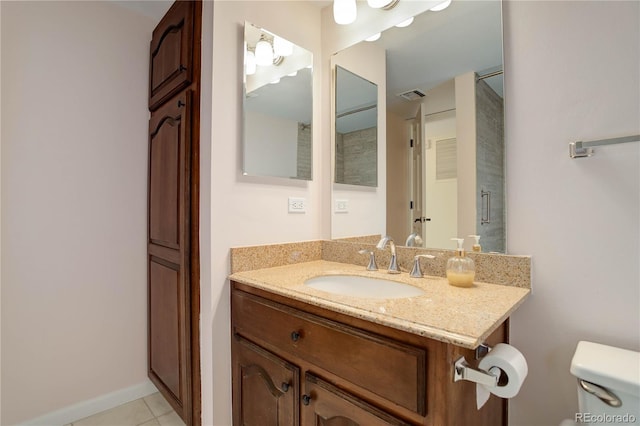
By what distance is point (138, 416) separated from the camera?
1.80m

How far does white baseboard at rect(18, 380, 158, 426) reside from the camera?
66.1 inches

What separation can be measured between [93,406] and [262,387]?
1300 millimetres

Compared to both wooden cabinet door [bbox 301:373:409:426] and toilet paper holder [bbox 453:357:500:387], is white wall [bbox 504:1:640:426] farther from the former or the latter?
wooden cabinet door [bbox 301:373:409:426]

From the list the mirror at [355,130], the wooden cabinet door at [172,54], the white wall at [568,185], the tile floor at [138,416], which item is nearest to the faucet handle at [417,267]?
the white wall at [568,185]

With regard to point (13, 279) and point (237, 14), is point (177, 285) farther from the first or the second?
point (237, 14)

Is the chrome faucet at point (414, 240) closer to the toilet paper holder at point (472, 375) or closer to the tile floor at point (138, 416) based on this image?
the toilet paper holder at point (472, 375)

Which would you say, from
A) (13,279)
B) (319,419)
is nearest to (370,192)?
(319,419)

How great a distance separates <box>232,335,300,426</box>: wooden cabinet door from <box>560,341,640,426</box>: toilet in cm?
83

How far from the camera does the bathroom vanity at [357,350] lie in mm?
752

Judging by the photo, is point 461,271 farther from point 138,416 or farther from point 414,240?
point 138,416

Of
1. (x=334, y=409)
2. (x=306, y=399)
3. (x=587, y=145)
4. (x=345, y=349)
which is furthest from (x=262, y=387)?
(x=587, y=145)

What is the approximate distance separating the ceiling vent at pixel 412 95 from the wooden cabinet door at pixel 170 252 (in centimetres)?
103

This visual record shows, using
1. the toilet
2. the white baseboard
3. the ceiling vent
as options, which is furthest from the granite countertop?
the white baseboard

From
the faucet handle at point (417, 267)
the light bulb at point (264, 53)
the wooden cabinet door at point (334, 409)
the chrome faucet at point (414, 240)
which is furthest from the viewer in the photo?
the light bulb at point (264, 53)
